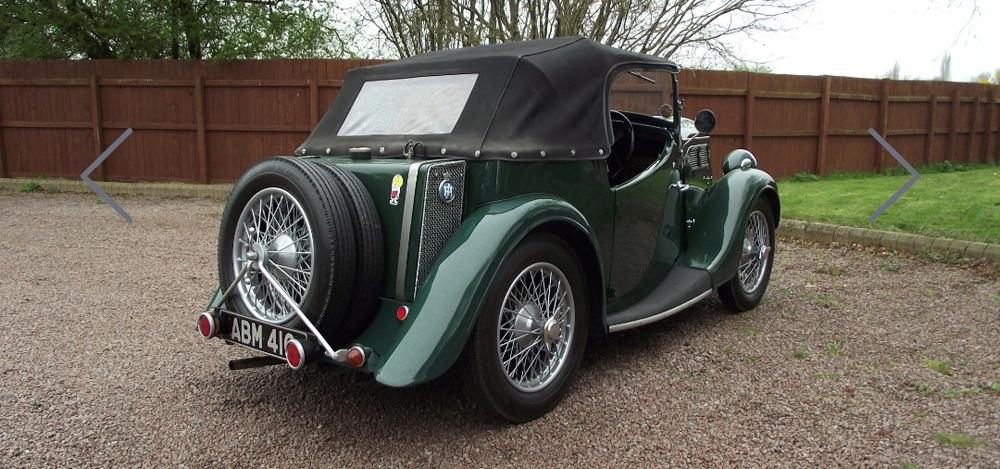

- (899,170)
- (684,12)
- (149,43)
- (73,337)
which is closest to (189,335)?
(73,337)

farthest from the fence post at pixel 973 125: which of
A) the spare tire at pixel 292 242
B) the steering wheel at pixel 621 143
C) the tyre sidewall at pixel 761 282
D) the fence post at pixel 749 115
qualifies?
the spare tire at pixel 292 242

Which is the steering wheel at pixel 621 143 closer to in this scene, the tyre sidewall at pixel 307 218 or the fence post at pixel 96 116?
the tyre sidewall at pixel 307 218

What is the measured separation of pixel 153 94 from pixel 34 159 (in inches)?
113

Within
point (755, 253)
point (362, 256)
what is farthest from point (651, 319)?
point (362, 256)

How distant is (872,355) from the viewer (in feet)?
12.9

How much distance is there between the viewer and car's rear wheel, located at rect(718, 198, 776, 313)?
4742 mm

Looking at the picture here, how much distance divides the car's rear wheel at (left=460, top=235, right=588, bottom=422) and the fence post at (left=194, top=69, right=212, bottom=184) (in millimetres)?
10353

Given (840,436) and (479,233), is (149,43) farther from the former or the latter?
(840,436)

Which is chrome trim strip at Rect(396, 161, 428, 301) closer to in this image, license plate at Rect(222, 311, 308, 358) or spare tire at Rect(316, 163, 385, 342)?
spare tire at Rect(316, 163, 385, 342)

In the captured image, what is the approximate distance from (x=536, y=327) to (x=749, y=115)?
10.1 m

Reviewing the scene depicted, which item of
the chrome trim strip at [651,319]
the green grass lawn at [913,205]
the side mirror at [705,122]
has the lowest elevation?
the chrome trim strip at [651,319]

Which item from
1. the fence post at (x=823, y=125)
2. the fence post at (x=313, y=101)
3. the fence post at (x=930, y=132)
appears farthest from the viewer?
the fence post at (x=930, y=132)

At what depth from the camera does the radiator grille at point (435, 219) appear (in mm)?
2924

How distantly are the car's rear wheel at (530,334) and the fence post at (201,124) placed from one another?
408 inches
